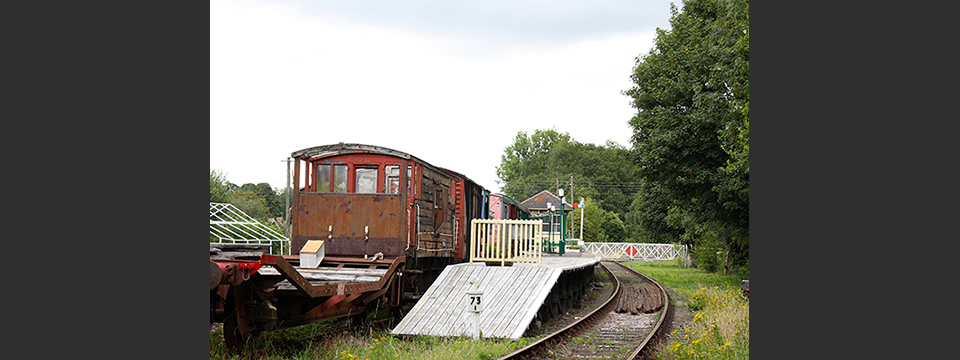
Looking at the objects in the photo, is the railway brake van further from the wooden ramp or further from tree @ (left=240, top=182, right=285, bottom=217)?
tree @ (left=240, top=182, right=285, bottom=217)

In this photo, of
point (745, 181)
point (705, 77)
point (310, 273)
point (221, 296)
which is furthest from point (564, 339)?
point (705, 77)

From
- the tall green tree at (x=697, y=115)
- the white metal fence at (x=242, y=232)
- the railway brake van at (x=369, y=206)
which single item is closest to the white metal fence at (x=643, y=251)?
the tall green tree at (x=697, y=115)

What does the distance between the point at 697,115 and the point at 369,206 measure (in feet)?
34.3

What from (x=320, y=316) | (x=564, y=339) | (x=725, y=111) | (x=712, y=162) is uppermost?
(x=725, y=111)

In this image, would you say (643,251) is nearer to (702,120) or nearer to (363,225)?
(702,120)

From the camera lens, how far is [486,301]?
10.4 metres

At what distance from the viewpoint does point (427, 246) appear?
37.6 feet

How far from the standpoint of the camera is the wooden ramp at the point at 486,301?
367 inches

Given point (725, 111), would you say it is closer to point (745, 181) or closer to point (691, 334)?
point (745, 181)

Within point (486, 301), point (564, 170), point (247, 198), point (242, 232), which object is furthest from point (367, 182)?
point (564, 170)

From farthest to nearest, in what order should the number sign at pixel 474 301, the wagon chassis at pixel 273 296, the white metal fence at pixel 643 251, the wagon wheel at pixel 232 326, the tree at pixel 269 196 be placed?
the tree at pixel 269 196, the white metal fence at pixel 643 251, the number sign at pixel 474 301, the wagon wheel at pixel 232 326, the wagon chassis at pixel 273 296

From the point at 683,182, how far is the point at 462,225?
724cm

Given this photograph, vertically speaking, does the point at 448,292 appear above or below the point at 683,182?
below

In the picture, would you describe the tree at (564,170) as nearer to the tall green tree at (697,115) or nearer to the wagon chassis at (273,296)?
the tall green tree at (697,115)
